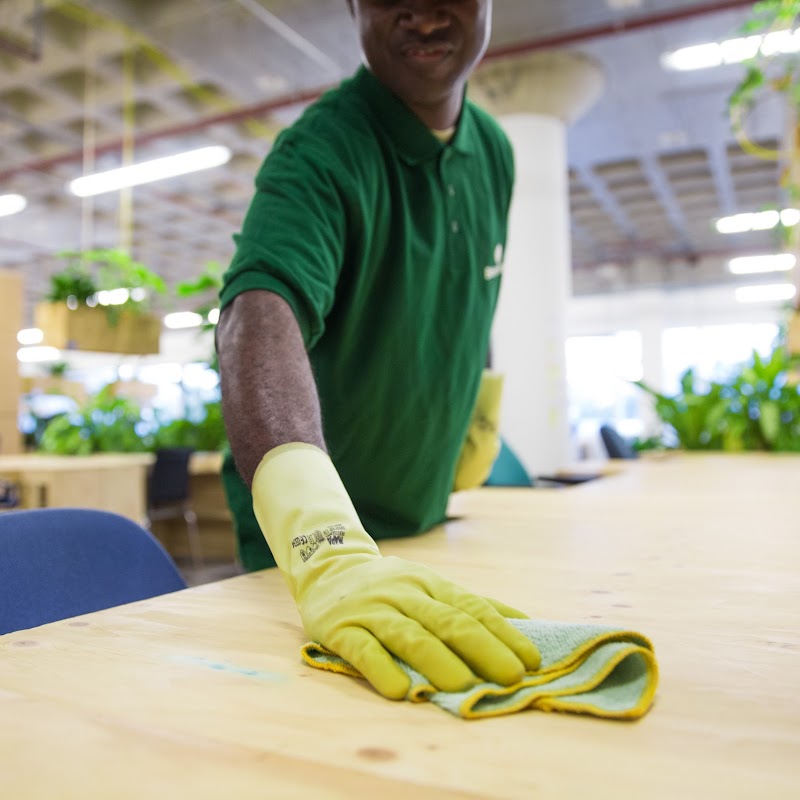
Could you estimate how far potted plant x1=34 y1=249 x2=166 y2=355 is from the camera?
188 inches

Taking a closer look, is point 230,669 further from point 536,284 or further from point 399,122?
point 536,284

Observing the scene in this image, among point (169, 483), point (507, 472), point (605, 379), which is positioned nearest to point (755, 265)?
point (605, 379)

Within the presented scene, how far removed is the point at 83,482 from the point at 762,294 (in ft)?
40.5

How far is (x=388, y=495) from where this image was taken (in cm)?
120

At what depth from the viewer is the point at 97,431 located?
588 centimetres

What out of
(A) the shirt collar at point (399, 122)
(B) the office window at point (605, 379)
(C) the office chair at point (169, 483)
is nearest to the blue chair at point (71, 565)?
(A) the shirt collar at point (399, 122)

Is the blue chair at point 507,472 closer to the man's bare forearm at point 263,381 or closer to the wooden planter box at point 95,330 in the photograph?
the man's bare forearm at point 263,381

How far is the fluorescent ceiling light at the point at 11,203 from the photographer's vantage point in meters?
8.98

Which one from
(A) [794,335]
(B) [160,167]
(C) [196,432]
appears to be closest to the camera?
(A) [794,335]

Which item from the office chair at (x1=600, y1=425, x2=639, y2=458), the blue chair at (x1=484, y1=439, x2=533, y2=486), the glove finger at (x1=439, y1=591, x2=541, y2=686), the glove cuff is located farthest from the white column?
the glove finger at (x1=439, y1=591, x2=541, y2=686)

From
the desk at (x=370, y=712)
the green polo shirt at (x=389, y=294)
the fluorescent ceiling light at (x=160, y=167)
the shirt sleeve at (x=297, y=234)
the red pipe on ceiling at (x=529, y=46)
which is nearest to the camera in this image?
the desk at (x=370, y=712)

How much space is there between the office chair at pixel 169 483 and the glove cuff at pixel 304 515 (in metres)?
4.93

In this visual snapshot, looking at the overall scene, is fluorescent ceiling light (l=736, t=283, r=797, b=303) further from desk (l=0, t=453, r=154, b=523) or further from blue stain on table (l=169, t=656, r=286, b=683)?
blue stain on table (l=169, t=656, r=286, b=683)

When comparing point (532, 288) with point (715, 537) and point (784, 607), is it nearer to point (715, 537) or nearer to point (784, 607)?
point (715, 537)
